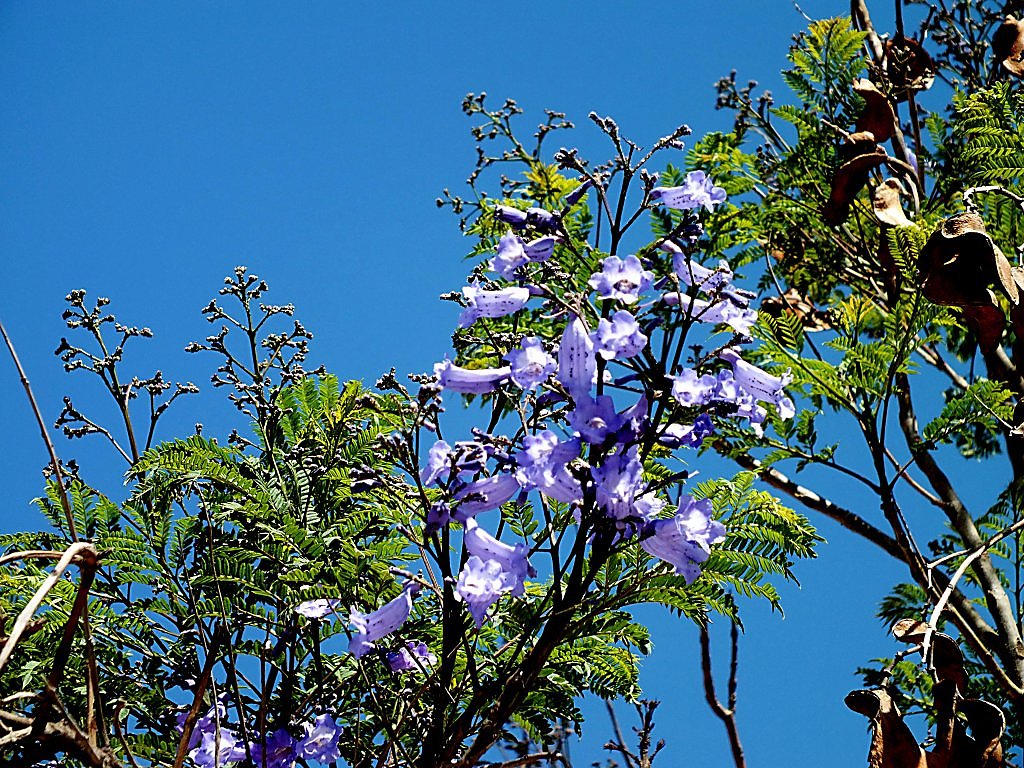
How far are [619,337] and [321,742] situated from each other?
0.71m

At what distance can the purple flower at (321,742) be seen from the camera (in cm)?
149

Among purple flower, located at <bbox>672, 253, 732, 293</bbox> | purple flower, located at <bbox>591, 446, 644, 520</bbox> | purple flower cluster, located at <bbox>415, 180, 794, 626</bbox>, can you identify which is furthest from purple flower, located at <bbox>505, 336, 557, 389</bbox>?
purple flower, located at <bbox>672, 253, 732, 293</bbox>

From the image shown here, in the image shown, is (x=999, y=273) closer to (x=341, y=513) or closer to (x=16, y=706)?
(x=341, y=513)

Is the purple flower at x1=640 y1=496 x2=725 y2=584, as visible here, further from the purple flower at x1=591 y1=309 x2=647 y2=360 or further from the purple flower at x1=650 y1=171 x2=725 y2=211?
the purple flower at x1=650 y1=171 x2=725 y2=211

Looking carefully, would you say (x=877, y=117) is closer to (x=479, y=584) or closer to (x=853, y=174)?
(x=853, y=174)

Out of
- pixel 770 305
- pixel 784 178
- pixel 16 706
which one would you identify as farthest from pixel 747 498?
pixel 784 178

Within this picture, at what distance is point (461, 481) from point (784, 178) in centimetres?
277

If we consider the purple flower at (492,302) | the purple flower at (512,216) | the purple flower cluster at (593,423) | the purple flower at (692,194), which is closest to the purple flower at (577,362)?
the purple flower cluster at (593,423)

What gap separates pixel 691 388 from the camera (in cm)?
131

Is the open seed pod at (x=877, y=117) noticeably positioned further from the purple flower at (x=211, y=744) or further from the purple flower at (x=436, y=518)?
the purple flower at (x=211, y=744)

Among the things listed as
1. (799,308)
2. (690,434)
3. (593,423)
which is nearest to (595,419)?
(593,423)

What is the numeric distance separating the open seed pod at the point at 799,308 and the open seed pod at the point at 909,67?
0.76 m

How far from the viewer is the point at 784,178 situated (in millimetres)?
3777

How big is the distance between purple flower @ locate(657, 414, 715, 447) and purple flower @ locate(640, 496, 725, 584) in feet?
0.24
